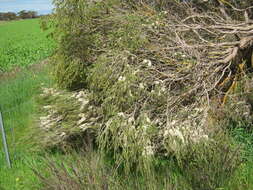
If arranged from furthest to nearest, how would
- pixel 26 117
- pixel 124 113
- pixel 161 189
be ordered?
pixel 26 117, pixel 124 113, pixel 161 189

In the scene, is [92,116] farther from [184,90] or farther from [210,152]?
[210,152]

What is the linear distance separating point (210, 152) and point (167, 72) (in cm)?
136

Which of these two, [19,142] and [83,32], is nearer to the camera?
[83,32]

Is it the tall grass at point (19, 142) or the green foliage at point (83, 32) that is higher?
the green foliage at point (83, 32)

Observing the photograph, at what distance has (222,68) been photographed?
14.3 ft

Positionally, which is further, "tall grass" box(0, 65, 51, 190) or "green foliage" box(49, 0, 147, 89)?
"green foliage" box(49, 0, 147, 89)

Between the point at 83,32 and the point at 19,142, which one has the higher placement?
the point at 83,32

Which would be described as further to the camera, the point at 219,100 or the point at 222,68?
the point at 222,68

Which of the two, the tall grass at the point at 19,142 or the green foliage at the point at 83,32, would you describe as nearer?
the tall grass at the point at 19,142

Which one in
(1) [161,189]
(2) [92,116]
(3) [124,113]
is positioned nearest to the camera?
(1) [161,189]

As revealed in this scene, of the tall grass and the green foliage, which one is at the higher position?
the green foliage

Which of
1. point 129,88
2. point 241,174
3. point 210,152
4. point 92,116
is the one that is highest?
point 129,88

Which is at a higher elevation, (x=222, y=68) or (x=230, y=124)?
(x=222, y=68)

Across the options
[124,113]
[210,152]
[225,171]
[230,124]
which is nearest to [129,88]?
[124,113]
